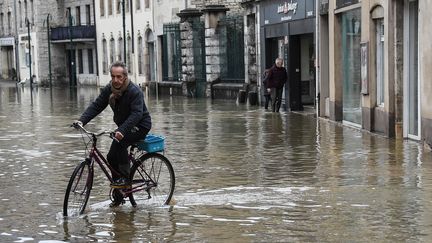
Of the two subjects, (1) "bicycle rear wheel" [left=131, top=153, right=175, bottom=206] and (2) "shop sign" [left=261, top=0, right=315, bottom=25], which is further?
(2) "shop sign" [left=261, top=0, right=315, bottom=25]

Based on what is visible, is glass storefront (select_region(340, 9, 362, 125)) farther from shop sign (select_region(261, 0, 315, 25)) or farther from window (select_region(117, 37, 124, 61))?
window (select_region(117, 37, 124, 61))

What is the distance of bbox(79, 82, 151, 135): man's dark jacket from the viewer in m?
8.98

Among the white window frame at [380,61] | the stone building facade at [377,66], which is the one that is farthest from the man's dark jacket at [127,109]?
the white window frame at [380,61]

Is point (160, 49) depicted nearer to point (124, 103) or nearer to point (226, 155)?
point (226, 155)

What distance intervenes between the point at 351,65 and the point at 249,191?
33.8 ft

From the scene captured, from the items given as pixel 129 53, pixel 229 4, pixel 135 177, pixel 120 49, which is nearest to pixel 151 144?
pixel 135 177

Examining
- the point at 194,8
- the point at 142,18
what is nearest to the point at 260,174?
the point at 194,8

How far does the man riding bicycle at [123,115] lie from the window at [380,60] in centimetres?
938

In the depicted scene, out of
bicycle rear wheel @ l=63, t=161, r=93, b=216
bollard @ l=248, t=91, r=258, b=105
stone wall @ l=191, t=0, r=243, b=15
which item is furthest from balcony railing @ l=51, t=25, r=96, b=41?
bicycle rear wheel @ l=63, t=161, r=93, b=216

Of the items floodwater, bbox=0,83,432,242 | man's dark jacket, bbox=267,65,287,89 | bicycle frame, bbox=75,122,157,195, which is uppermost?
man's dark jacket, bbox=267,65,287,89

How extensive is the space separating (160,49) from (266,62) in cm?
1727

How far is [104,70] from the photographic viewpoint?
6028 cm

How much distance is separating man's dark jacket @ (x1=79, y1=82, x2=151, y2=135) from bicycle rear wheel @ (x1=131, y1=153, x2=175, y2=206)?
492 mm

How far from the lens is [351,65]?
20234mm
